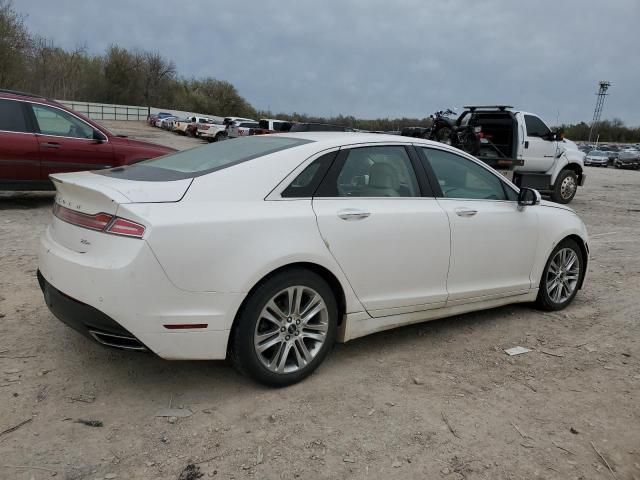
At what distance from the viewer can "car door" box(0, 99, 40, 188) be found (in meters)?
7.91

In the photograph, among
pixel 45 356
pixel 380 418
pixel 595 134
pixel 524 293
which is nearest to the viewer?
pixel 380 418

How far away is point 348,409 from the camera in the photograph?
312 cm

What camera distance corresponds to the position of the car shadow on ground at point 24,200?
856 cm

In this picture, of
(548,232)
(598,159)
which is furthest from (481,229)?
(598,159)

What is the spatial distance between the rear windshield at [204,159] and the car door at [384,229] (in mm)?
437

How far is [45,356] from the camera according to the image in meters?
3.55

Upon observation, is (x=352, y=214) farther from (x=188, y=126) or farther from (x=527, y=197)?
(x=188, y=126)

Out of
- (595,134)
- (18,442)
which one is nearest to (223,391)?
(18,442)

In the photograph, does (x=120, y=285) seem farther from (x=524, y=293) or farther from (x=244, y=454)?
(x=524, y=293)

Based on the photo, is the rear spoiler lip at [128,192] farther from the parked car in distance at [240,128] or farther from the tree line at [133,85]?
the tree line at [133,85]

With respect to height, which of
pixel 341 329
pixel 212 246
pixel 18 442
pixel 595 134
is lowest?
pixel 18 442

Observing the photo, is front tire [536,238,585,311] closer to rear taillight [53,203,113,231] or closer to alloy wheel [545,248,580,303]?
alloy wheel [545,248,580,303]

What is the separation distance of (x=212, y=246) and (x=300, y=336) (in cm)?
83

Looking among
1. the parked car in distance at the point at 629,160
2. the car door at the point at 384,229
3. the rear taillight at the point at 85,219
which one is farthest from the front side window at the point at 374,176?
the parked car in distance at the point at 629,160
